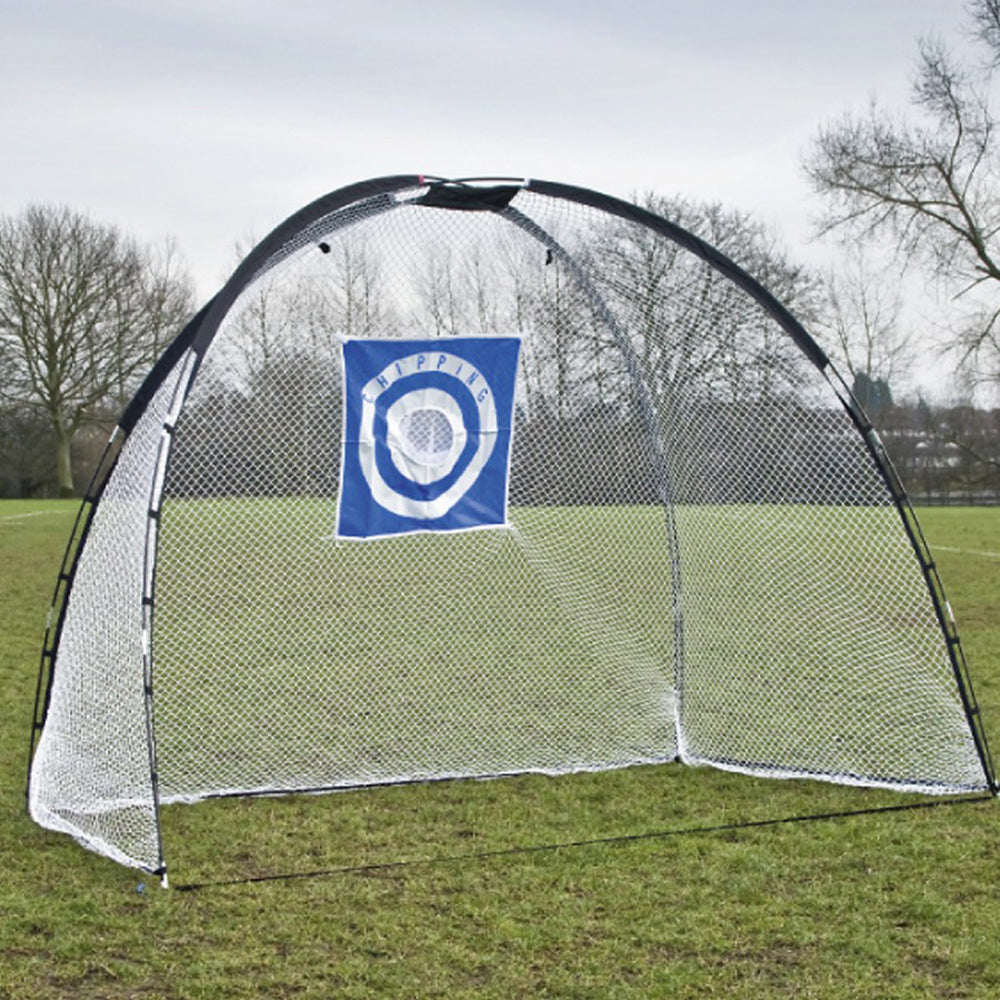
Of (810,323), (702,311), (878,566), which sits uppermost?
(810,323)

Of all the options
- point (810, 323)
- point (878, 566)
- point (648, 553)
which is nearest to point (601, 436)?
point (648, 553)

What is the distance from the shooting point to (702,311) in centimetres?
538

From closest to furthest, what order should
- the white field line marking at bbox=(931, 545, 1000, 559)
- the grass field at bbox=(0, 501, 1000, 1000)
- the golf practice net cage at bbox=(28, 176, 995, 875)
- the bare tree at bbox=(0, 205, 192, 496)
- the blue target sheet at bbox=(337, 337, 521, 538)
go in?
1. the grass field at bbox=(0, 501, 1000, 1000)
2. the golf practice net cage at bbox=(28, 176, 995, 875)
3. the blue target sheet at bbox=(337, 337, 521, 538)
4. the white field line marking at bbox=(931, 545, 1000, 559)
5. the bare tree at bbox=(0, 205, 192, 496)

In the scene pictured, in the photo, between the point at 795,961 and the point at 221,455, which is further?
the point at 221,455

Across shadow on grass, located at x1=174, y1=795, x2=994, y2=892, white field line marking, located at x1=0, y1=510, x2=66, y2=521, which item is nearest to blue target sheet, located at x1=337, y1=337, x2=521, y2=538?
shadow on grass, located at x1=174, y1=795, x2=994, y2=892

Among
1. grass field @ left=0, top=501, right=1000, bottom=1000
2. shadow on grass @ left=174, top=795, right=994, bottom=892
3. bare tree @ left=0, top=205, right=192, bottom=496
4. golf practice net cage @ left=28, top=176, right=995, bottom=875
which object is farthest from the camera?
bare tree @ left=0, top=205, right=192, bottom=496

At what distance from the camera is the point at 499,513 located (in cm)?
527

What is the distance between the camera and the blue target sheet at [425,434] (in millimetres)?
4941

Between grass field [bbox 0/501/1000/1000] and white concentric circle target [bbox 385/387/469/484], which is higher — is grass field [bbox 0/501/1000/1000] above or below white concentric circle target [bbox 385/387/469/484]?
below

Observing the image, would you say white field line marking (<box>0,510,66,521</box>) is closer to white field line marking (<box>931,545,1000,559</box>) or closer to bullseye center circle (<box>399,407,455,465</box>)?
white field line marking (<box>931,545,1000,559</box>)

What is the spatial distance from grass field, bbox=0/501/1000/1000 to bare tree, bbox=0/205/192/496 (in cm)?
3368

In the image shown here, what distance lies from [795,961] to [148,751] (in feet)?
7.04

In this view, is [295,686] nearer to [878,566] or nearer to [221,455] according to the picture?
[221,455]

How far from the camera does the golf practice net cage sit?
4570 mm
